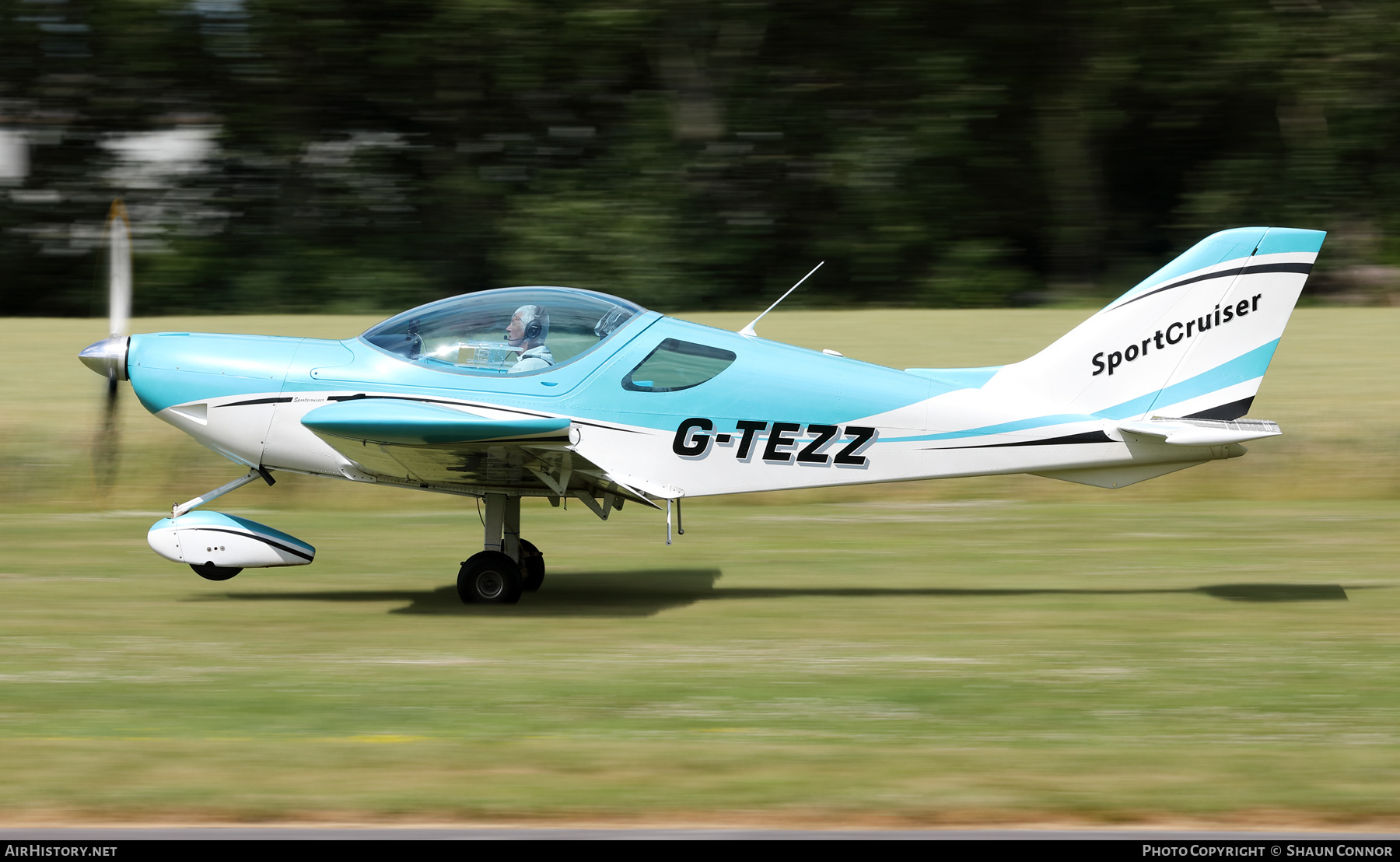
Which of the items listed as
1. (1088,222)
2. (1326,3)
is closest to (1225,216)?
(1088,222)

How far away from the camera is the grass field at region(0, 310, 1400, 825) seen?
4.83 m

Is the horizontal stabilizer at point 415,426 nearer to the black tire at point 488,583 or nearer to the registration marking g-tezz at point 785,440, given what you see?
the registration marking g-tezz at point 785,440

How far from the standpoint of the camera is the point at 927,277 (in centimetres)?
2467

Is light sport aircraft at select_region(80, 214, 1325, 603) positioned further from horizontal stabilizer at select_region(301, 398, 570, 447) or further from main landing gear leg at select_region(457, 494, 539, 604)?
horizontal stabilizer at select_region(301, 398, 570, 447)

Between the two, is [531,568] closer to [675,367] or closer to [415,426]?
[675,367]

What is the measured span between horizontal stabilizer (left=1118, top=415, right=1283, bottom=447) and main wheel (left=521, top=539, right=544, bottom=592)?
379cm

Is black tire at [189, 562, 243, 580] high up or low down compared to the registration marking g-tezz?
down

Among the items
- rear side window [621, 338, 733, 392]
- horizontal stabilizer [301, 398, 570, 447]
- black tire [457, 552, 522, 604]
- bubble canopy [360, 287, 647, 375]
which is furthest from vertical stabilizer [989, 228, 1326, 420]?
black tire [457, 552, 522, 604]

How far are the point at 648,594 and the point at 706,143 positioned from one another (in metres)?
16.7

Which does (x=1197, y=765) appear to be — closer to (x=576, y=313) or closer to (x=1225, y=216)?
(x=576, y=313)

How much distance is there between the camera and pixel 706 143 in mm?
24453

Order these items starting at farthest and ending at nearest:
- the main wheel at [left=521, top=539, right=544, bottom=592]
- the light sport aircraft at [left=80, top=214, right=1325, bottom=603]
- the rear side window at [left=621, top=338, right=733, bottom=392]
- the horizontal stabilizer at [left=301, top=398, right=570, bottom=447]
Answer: the main wheel at [left=521, top=539, right=544, bottom=592] < the rear side window at [left=621, top=338, right=733, bottom=392] < the light sport aircraft at [left=80, top=214, right=1325, bottom=603] < the horizontal stabilizer at [left=301, top=398, right=570, bottom=447]

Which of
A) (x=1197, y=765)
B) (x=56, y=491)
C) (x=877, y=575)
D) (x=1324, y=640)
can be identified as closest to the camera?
(x=1197, y=765)

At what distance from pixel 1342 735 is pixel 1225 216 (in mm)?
21001
